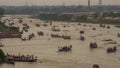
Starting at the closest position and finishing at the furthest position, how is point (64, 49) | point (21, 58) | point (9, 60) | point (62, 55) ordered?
point (9, 60), point (21, 58), point (62, 55), point (64, 49)

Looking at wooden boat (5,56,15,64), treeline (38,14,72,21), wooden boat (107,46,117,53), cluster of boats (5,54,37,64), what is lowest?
treeline (38,14,72,21)

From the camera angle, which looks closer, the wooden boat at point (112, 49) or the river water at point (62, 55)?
the river water at point (62, 55)

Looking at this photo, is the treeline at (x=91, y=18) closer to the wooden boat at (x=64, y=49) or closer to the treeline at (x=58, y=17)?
the treeline at (x=58, y=17)

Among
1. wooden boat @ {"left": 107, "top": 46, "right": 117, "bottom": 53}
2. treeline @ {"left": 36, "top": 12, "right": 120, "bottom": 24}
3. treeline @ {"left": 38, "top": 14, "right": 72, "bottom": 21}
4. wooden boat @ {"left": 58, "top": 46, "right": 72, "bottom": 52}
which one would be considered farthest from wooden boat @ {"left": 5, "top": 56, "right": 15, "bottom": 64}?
treeline @ {"left": 38, "top": 14, "right": 72, "bottom": 21}

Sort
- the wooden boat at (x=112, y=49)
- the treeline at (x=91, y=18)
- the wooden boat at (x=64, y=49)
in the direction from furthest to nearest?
the treeline at (x=91, y=18) < the wooden boat at (x=64, y=49) < the wooden boat at (x=112, y=49)

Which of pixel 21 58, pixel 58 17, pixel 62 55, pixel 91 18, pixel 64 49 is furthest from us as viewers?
pixel 58 17

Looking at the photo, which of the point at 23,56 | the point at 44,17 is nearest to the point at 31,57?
the point at 23,56

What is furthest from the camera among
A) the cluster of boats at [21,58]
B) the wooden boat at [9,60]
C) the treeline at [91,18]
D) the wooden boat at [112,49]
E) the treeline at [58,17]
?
the treeline at [58,17]

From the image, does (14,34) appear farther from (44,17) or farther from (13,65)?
(44,17)

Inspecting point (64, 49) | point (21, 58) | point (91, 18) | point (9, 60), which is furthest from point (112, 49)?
point (91, 18)

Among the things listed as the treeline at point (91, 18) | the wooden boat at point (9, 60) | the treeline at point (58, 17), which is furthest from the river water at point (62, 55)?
the treeline at point (58, 17)

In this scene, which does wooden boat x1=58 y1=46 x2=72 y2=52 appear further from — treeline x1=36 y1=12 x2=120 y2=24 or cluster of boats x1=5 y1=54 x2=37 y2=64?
treeline x1=36 y1=12 x2=120 y2=24

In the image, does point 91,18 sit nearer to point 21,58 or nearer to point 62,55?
point 62,55
